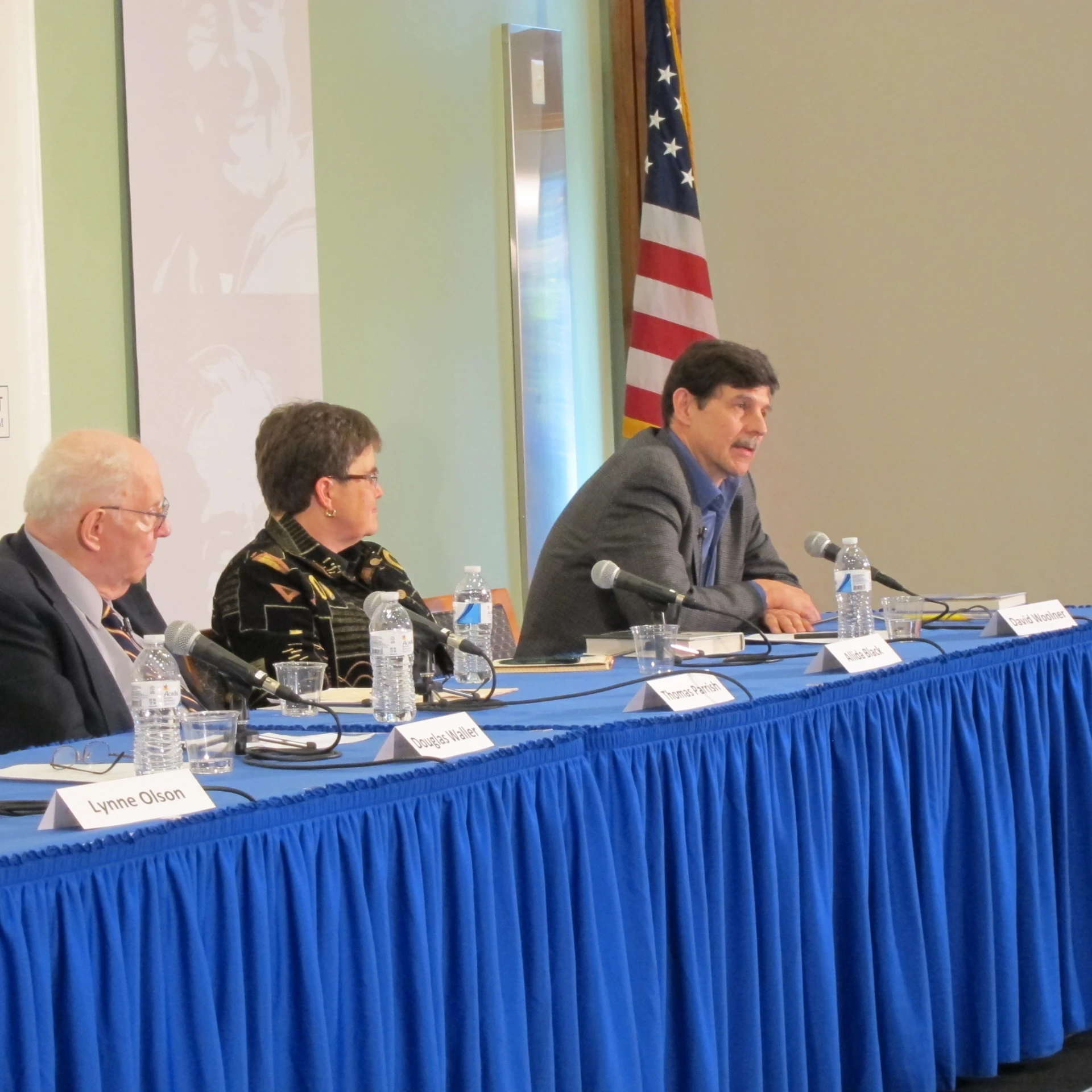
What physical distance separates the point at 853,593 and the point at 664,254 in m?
2.71

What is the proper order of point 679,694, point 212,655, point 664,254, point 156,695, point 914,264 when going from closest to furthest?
point 156,695 → point 212,655 → point 679,694 → point 914,264 → point 664,254

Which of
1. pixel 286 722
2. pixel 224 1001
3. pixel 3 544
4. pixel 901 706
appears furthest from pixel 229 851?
pixel 901 706

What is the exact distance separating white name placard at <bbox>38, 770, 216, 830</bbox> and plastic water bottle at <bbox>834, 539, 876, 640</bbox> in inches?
73.4

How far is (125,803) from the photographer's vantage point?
1626 millimetres

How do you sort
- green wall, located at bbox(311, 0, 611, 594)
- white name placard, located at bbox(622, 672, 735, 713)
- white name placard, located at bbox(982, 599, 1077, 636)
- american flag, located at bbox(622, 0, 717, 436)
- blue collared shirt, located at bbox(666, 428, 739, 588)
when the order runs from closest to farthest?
white name placard, located at bbox(622, 672, 735, 713), white name placard, located at bbox(982, 599, 1077, 636), blue collared shirt, located at bbox(666, 428, 739, 588), green wall, located at bbox(311, 0, 611, 594), american flag, located at bbox(622, 0, 717, 436)

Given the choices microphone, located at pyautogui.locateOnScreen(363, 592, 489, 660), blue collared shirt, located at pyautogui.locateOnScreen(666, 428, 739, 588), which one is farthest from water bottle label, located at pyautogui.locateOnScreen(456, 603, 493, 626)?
blue collared shirt, located at pyautogui.locateOnScreen(666, 428, 739, 588)

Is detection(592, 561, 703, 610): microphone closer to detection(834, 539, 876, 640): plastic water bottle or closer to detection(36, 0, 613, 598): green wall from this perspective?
detection(834, 539, 876, 640): plastic water bottle

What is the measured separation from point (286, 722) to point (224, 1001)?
83 centimetres

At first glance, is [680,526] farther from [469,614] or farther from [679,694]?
[679,694]

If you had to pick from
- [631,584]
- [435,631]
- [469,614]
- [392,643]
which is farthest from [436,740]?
[469,614]

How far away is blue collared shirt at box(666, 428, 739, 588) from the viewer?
3.84 meters

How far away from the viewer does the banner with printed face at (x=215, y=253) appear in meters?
4.31

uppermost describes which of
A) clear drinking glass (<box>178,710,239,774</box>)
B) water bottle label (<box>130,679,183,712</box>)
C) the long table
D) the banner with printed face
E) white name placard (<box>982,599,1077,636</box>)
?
the banner with printed face

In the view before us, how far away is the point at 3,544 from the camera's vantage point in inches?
104
